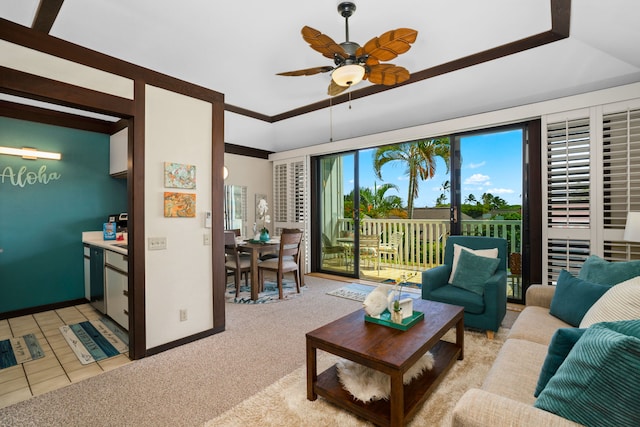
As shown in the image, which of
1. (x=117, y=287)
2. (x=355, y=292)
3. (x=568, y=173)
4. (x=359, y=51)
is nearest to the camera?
(x=359, y=51)

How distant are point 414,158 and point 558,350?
246 inches

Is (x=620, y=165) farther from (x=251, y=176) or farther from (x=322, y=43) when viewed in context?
(x=251, y=176)

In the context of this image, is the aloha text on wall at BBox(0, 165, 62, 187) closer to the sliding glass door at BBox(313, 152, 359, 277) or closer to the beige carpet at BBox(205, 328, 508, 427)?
the beige carpet at BBox(205, 328, 508, 427)

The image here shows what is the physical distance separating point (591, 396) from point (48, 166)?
17.5 feet

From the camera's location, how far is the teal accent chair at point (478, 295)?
2840 millimetres

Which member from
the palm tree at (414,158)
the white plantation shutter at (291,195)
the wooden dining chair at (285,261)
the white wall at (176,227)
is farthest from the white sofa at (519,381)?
the palm tree at (414,158)

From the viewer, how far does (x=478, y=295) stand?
299 cm

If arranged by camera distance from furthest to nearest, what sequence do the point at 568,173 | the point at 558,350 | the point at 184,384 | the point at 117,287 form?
the point at 568,173
the point at 117,287
the point at 184,384
the point at 558,350

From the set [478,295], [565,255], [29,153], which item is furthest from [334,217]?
[29,153]

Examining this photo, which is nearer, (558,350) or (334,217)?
(558,350)

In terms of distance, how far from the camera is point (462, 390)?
205cm

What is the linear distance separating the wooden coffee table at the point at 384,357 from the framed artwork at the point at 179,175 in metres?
1.84

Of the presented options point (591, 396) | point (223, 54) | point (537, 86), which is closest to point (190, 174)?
point (223, 54)

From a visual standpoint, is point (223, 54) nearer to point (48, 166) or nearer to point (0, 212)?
point (48, 166)
